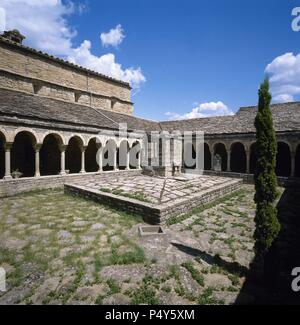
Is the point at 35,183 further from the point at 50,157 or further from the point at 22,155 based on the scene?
the point at 50,157

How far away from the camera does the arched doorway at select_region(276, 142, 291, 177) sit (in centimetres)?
1777

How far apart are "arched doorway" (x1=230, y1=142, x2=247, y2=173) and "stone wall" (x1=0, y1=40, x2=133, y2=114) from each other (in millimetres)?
11768

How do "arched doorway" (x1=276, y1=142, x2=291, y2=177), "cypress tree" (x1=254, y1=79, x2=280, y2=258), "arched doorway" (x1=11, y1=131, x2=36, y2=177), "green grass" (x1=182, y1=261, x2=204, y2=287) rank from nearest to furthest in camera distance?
"green grass" (x1=182, y1=261, x2=204, y2=287) → "cypress tree" (x1=254, y1=79, x2=280, y2=258) → "arched doorway" (x1=11, y1=131, x2=36, y2=177) → "arched doorway" (x1=276, y1=142, x2=291, y2=177)

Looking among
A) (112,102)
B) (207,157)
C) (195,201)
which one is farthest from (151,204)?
(112,102)

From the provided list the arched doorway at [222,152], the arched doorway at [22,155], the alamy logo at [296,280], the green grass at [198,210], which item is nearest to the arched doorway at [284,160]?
the arched doorway at [222,152]

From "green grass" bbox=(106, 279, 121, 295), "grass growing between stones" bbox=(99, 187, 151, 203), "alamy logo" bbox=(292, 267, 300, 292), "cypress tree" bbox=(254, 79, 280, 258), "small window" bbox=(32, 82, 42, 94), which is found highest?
"small window" bbox=(32, 82, 42, 94)

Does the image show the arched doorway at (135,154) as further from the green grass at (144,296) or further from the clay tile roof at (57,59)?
the green grass at (144,296)

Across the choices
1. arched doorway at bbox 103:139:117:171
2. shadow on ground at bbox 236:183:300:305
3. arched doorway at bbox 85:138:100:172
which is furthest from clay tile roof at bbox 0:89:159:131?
shadow on ground at bbox 236:183:300:305

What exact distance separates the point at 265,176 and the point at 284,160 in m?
15.7

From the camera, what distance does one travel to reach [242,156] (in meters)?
20.1

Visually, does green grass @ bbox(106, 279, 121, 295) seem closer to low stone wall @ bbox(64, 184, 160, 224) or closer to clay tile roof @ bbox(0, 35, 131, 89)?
low stone wall @ bbox(64, 184, 160, 224)

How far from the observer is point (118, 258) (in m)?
4.90
